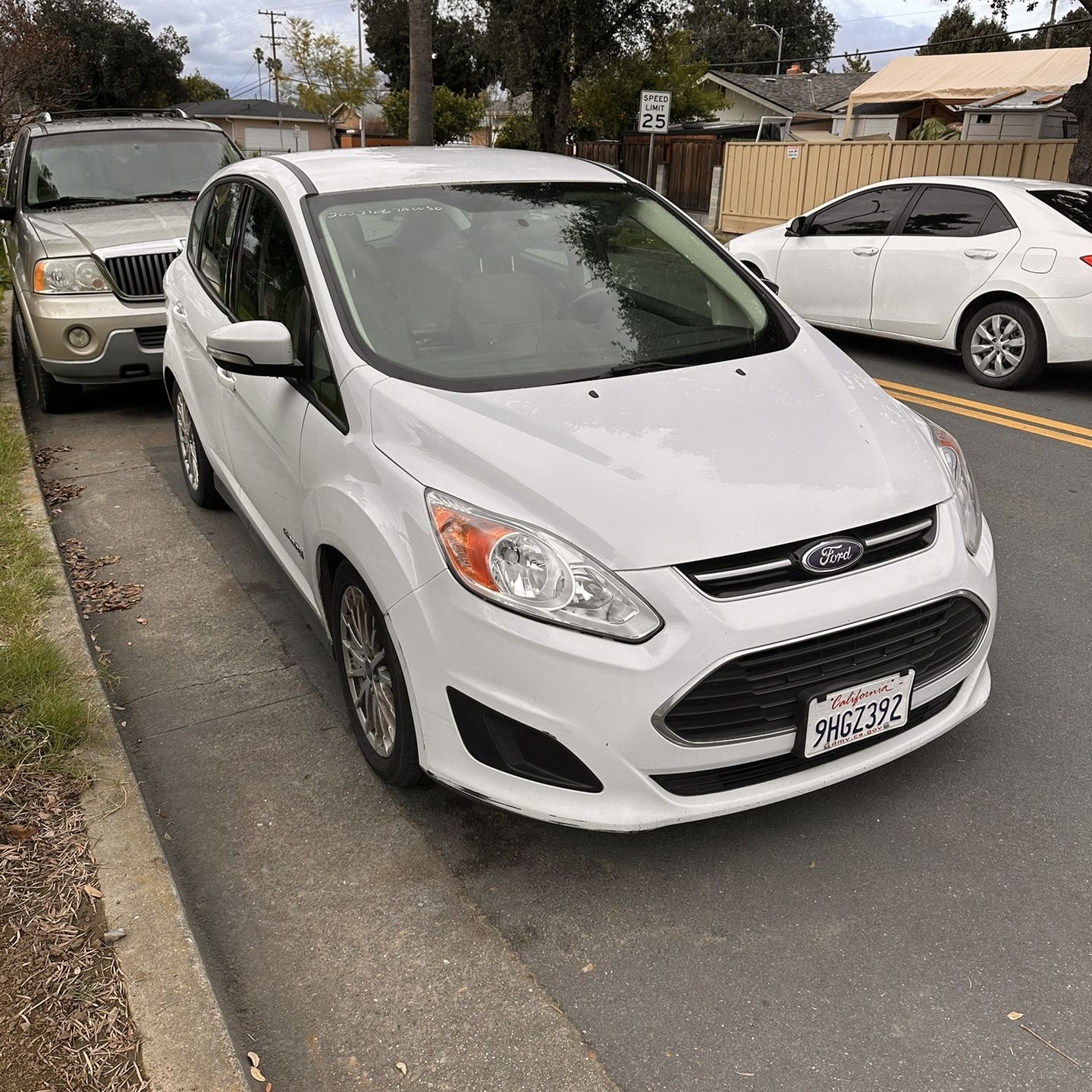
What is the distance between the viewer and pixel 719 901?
8.98ft

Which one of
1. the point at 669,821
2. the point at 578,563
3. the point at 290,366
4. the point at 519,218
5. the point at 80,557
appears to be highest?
the point at 519,218

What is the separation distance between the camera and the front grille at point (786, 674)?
2480 mm

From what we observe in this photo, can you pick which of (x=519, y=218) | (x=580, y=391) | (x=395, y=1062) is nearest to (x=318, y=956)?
(x=395, y=1062)

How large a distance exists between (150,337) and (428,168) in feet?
11.7

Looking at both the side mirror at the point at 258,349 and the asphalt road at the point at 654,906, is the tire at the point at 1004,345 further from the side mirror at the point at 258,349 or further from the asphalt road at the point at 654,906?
the side mirror at the point at 258,349

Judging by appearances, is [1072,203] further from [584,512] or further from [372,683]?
[372,683]

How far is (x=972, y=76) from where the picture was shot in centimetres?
2516

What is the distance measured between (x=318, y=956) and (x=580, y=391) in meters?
1.71

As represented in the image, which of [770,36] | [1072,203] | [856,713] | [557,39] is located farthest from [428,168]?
[770,36]

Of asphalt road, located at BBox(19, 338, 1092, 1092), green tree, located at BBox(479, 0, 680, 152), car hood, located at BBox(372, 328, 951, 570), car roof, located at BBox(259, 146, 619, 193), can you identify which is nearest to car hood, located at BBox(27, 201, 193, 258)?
car roof, located at BBox(259, 146, 619, 193)

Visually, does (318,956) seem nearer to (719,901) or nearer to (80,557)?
(719,901)

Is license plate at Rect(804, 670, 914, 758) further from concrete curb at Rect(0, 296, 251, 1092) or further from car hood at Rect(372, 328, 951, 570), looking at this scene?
concrete curb at Rect(0, 296, 251, 1092)

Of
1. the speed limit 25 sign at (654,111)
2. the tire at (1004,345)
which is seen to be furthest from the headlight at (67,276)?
the speed limit 25 sign at (654,111)

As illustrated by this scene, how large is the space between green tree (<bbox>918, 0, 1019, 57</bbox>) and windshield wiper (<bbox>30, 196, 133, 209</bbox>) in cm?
5817
